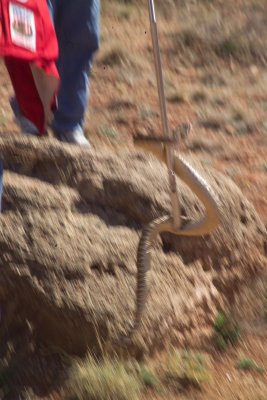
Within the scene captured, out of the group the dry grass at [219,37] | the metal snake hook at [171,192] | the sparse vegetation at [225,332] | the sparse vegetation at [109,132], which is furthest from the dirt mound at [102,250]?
the dry grass at [219,37]

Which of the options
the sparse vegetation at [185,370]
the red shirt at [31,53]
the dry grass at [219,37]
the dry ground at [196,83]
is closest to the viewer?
the red shirt at [31,53]

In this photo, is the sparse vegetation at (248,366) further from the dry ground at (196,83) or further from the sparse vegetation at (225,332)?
the dry ground at (196,83)

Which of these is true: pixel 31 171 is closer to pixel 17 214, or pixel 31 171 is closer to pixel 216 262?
pixel 17 214

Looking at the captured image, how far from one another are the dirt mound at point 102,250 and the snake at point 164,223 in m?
0.13

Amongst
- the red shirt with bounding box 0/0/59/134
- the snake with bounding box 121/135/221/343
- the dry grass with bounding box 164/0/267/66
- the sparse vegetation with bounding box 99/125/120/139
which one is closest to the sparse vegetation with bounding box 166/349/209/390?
the snake with bounding box 121/135/221/343

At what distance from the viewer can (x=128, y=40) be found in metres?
8.58

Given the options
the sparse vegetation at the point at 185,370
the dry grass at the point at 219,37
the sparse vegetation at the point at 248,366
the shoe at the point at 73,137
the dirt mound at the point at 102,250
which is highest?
the shoe at the point at 73,137

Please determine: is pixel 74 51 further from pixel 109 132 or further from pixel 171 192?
pixel 109 132

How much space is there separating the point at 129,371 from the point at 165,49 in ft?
16.5

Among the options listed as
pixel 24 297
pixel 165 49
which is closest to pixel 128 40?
pixel 165 49

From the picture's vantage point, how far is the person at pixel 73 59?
466 centimetres

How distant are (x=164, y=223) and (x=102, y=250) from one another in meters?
0.32

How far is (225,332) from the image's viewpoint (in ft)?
13.7

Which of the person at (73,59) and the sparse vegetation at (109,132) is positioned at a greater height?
the person at (73,59)
